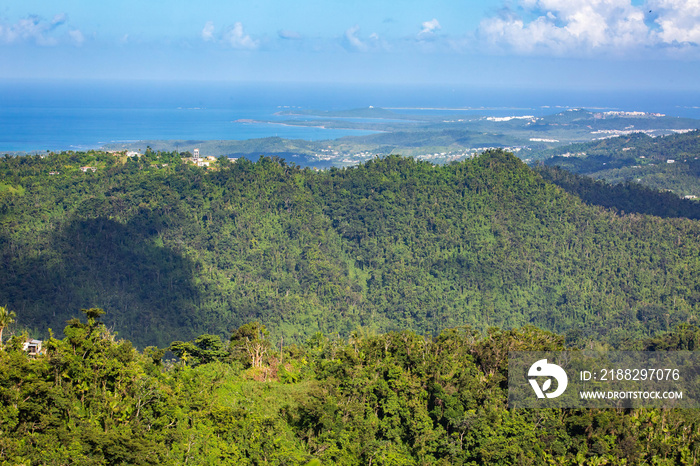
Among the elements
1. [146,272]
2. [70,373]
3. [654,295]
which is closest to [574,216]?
[654,295]

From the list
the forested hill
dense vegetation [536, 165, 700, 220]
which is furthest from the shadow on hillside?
dense vegetation [536, 165, 700, 220]

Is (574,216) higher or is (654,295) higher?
(574,216)

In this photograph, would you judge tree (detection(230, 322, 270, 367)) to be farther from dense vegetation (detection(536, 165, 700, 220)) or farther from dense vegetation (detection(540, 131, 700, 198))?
dense vegetation (detection(540, 131, 700, 198))

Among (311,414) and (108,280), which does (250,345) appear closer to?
(311,414)

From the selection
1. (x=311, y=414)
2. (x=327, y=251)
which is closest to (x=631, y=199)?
(x=327, y=251)

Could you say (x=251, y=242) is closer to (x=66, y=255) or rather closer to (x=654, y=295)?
(x=66, y=255)

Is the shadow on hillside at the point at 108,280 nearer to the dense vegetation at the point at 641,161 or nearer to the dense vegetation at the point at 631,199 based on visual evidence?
the dense vegetation at the point at 631,199
